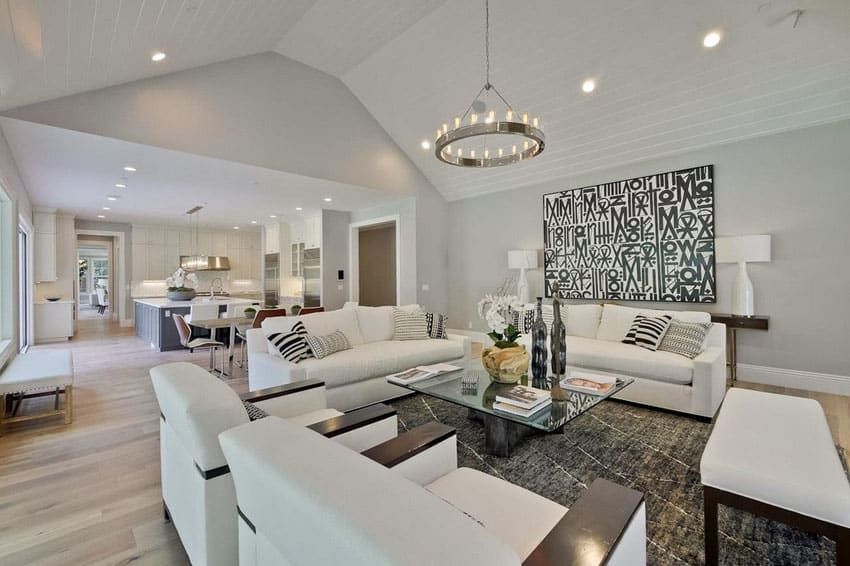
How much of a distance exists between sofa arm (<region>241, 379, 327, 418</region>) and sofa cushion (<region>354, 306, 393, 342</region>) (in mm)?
1899

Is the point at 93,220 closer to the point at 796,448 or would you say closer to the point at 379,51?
the point at 379,51

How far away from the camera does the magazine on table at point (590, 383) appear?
Result: 103 inches

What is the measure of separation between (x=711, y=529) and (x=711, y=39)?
4.10 meters

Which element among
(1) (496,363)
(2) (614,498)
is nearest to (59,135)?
(1) (496,363)

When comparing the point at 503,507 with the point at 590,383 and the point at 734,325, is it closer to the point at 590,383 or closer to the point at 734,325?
the point at 590,383

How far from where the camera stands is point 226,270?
10.8 meters

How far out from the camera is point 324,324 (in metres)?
4.04

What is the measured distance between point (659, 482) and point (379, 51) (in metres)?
5.45

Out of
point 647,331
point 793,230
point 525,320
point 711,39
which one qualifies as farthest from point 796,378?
point 711,39

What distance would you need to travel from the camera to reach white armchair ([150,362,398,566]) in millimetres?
1361

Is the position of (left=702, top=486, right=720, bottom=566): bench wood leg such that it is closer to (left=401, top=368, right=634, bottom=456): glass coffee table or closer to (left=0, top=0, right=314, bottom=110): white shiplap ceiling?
(left=401, top=368, right=634, bottom=456): glass coffee table

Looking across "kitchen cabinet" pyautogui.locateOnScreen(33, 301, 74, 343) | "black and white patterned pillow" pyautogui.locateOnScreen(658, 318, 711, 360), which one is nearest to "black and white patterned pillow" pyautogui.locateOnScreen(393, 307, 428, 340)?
"black and white patterned pillow" pyautogui.locateOnScreen(658, 318, 711, 360)

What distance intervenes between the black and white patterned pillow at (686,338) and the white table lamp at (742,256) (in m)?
0.92

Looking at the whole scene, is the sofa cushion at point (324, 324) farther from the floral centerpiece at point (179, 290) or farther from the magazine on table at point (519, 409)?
the floral centerpiece at point (179, 290)
